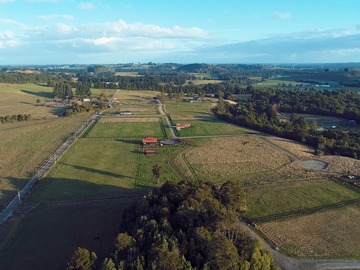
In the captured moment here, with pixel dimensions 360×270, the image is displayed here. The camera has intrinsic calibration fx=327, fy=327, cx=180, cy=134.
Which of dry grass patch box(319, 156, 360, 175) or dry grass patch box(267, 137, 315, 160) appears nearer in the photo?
dry grass patch box(319, 156, 360, 175)

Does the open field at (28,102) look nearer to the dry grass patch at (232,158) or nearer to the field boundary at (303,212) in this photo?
the dry grass patch at (232,158)

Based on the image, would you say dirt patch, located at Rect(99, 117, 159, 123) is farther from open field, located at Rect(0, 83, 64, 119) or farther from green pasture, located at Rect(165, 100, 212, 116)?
open field, located at Rect(0, 83, 64, 119)

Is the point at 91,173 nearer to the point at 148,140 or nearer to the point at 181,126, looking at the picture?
the point at 148,140

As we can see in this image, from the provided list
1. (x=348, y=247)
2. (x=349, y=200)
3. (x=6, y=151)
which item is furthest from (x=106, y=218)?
(x=6, y=151)

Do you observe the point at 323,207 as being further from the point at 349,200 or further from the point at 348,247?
the point at 348,247

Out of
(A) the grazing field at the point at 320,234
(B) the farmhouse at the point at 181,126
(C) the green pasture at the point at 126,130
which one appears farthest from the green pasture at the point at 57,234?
(B) the farmhouse at the point at 181,126

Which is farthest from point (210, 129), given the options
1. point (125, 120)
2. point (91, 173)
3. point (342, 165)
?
point (91, 173)

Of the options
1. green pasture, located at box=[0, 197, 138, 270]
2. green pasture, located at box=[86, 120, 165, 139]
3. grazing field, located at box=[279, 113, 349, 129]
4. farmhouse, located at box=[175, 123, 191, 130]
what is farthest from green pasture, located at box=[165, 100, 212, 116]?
green pasture, located at box=[0, 197, 138, 270]
